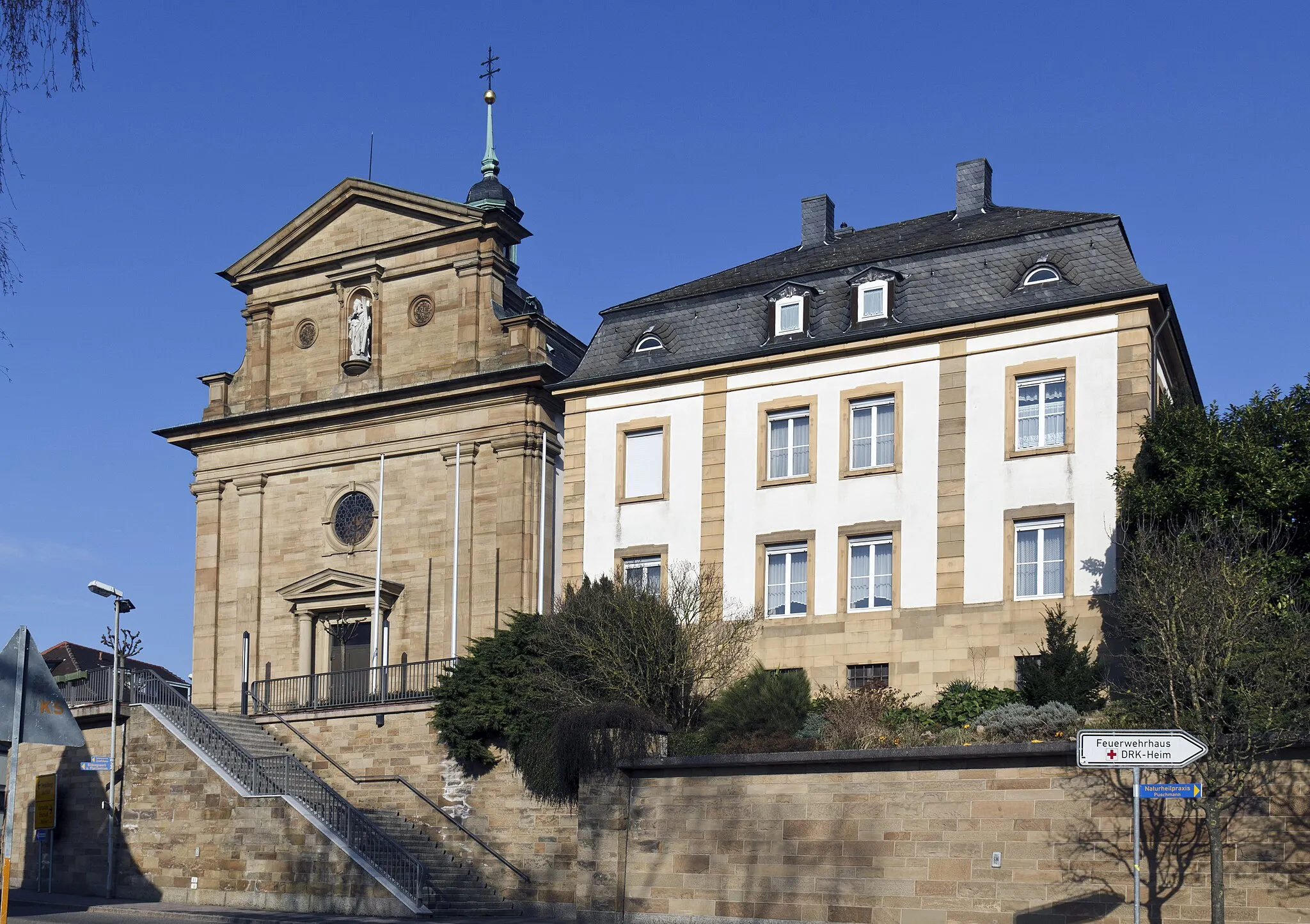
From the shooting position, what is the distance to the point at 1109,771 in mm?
22906

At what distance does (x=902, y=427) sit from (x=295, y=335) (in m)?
18.6

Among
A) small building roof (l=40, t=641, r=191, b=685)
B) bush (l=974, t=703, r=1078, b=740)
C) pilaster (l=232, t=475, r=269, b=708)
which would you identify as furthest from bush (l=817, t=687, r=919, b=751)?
small building roof (l=40, t=641, r=191, b=685)

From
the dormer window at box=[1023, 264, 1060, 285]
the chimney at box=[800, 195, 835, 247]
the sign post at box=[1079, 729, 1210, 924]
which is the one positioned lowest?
the sign post at box=[1079, 729, 1210, 924]

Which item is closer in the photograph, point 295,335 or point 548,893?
point 548,893

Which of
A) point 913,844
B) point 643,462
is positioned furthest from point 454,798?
point 913,844

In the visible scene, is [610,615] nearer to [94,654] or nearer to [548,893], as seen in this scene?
[548,893]

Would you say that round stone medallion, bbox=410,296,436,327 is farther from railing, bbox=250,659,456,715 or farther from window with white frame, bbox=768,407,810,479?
window with white frame, bbox=768,407,810,479

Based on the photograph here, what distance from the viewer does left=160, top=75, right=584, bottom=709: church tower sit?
39.7 meters

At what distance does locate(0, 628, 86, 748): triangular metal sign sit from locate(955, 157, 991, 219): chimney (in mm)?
28315

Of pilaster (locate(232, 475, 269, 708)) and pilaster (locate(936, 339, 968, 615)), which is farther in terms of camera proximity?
pilaster (locate(232, 475, 269, 708))

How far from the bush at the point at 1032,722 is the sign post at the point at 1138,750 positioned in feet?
29.7

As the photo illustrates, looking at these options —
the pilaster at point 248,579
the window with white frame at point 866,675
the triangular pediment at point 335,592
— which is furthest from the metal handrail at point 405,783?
the window with white frame at point 866,675

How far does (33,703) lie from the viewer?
13.1 meters

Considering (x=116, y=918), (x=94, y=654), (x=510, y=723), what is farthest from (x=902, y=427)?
(x=94, y=654)
